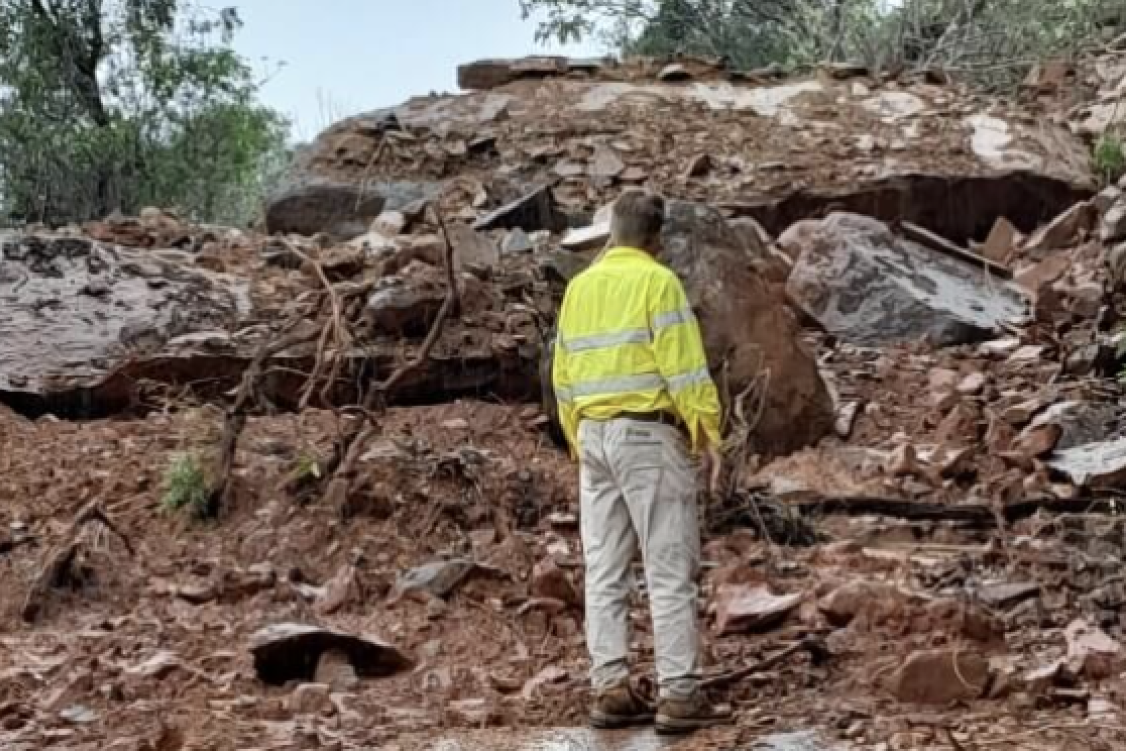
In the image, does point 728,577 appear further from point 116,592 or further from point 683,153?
point 683,153

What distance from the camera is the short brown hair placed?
16.0 ft

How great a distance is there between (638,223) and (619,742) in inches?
59.9

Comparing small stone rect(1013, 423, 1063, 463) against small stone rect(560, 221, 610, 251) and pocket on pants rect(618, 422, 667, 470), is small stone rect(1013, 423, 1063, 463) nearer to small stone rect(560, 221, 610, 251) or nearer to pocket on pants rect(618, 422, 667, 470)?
small stone rect(560, 221, 610, 251)

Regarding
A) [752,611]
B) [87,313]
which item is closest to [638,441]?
[752,611]

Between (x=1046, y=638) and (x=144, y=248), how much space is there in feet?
25.9

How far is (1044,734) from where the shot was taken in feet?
15.0

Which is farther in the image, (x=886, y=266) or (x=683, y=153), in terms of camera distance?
(x=683, y=153)

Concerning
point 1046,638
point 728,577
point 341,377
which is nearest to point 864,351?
point 341,377

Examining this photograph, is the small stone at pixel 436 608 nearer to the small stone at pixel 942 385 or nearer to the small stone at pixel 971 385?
the small stone at pixel 942 385

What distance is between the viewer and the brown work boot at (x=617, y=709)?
4.92 m

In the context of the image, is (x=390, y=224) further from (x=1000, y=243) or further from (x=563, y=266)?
(x=1000, y=243)

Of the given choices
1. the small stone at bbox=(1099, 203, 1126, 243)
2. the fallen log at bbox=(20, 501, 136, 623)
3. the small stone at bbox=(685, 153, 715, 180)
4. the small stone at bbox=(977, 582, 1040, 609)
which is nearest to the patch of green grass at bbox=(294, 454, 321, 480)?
the fallen log at bbox=(20, 501, 136, 623)

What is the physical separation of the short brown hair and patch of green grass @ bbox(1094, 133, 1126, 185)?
9.03 m

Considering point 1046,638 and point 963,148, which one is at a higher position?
point 963,148
